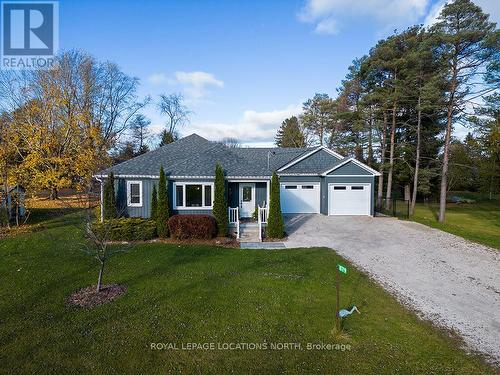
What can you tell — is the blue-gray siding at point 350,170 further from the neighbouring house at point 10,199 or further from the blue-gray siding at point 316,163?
the neighbouring house at point 10,199

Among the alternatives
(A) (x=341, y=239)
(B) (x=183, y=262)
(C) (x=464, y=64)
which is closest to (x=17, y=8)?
(B) (x=183, y=262)

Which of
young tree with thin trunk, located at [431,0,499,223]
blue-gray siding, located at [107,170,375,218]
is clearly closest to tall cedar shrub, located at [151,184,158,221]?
blue-gray siding, located at [107,170,375,218]

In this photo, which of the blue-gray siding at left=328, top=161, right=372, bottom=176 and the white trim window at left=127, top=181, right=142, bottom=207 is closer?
the white trim window at left=127, top=181, right=142, bottom=207

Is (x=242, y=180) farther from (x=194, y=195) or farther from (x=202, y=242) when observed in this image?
(x=202, y=242)

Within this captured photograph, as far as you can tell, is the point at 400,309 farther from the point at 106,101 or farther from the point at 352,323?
the point at 106,101

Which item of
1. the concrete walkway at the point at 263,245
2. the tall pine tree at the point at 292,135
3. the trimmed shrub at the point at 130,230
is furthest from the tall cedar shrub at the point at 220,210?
the tall pine tree at the point at 292,135

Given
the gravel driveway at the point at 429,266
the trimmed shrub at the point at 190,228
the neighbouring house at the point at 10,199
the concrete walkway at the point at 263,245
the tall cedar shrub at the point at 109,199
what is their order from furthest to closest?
the neighbouring house at the point at 10,199 → the tall cedar shrub at the point at 109,199 → the trimmed shrub at the point at 190,228 → the concrete walkway at the point at 263,245 → the gravel driveway at the point at 429,266
